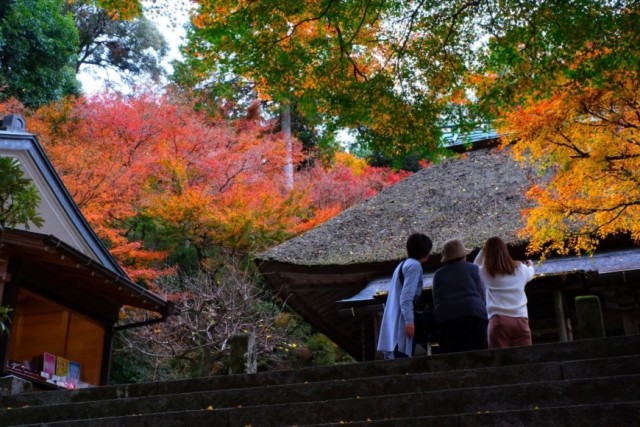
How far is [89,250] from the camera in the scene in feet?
36.6

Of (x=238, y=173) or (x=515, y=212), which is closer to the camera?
(x=515, y=212)

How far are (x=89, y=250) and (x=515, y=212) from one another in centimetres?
663

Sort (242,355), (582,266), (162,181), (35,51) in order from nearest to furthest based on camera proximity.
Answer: (242,355) → (582,266) → (162,181) → (35,51)

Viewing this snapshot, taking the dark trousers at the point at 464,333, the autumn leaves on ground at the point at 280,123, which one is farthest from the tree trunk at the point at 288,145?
the dark trousers at the point at 464,333

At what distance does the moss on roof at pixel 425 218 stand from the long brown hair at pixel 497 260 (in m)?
4.41

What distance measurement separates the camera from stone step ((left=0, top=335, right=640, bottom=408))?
180 inches

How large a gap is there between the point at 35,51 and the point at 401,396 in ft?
61.7

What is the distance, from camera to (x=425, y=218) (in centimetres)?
1162

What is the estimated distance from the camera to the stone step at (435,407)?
3.64 metres

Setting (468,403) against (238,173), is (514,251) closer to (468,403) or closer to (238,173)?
(468,403)

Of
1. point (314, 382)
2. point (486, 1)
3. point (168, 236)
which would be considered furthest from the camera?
point (168, 236)

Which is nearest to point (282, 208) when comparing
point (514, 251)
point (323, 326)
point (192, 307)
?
point (192, 307)

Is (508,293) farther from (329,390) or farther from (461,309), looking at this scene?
(329,390)

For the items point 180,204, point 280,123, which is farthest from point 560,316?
point 280,123
